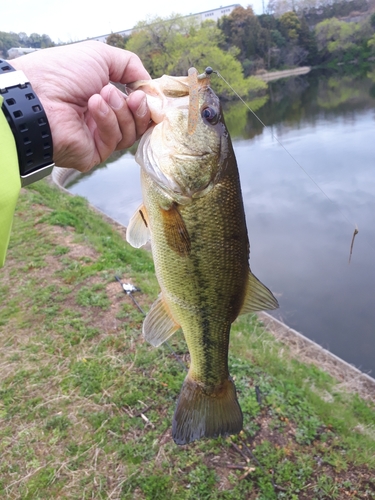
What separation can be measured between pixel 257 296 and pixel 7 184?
1.25 metres

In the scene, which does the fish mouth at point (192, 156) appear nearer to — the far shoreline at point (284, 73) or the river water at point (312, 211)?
the river water at point (312, 211)

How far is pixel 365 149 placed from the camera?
15281 mm

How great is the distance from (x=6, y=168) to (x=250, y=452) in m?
2.86

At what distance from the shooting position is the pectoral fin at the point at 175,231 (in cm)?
171

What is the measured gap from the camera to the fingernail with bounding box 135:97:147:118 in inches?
69.3

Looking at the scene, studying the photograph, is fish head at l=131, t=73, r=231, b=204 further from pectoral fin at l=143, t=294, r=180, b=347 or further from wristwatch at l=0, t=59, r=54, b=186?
pectoral fin at l=143, t=294, r=180, b=347

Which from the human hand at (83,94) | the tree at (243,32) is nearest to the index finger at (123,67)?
the human hand at (83,94)

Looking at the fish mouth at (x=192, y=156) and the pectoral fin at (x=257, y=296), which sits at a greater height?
the fish mouth at (x=192, y=156)

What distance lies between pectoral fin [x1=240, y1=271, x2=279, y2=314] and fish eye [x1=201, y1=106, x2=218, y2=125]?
758 millimetres

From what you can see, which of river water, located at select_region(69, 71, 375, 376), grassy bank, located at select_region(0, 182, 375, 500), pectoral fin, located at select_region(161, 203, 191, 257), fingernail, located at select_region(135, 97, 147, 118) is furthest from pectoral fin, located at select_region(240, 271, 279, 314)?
river water, located at select_region(69, 71, 375, 376)

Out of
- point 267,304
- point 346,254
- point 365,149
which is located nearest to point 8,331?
point 267,304

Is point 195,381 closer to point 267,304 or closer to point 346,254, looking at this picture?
point 267,304

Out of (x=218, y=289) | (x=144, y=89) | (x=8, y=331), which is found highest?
(x=144, y=89)

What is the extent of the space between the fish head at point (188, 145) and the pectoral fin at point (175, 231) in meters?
0.07
